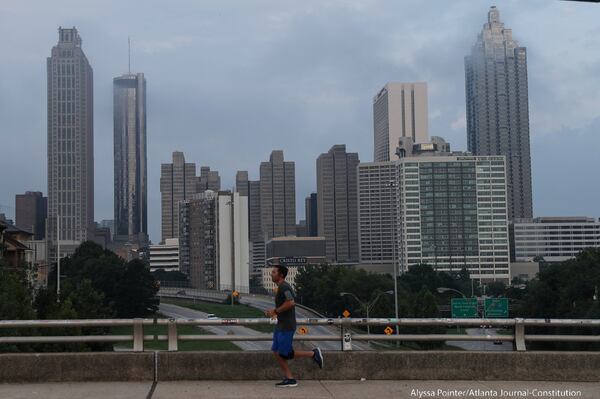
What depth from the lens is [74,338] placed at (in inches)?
403

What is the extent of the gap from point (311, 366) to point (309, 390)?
0.84 metres

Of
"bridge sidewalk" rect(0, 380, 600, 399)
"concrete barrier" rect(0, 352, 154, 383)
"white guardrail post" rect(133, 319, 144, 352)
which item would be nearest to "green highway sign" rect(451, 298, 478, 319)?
"bridge sidewalk" rect(0, 380, 600, 399)

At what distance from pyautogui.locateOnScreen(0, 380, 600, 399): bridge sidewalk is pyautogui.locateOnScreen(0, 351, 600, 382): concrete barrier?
0.52ft

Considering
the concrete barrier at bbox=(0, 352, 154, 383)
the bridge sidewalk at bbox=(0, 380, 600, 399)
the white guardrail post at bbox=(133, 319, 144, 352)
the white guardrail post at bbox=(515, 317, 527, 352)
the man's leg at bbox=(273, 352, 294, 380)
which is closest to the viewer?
the bridge sidewalk at bbox=(0, 380, 600, 399)

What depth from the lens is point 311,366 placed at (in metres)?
10.5

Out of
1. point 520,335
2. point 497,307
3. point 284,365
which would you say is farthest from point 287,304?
point 497,307

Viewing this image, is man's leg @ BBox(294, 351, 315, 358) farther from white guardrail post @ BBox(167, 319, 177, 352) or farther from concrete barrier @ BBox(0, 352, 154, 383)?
concrete barrier @ BBox(0, 352, 154, 383)

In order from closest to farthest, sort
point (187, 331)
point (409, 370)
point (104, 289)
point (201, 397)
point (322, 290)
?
1. point (201, 397)
2. point (409, 370)
3. point (187, 331)
4. point (104, 289)
5. point (322, 290)

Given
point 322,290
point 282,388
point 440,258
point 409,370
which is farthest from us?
point 440,258

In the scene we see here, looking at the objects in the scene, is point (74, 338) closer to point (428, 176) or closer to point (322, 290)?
point (322, 290)

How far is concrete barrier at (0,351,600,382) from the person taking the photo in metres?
10.3

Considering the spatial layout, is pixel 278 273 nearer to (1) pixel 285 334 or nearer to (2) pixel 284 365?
(1) pixel 285 334

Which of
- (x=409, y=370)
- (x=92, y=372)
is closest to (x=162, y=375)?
(x=92, y=372)

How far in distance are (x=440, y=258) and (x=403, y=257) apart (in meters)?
9.27
